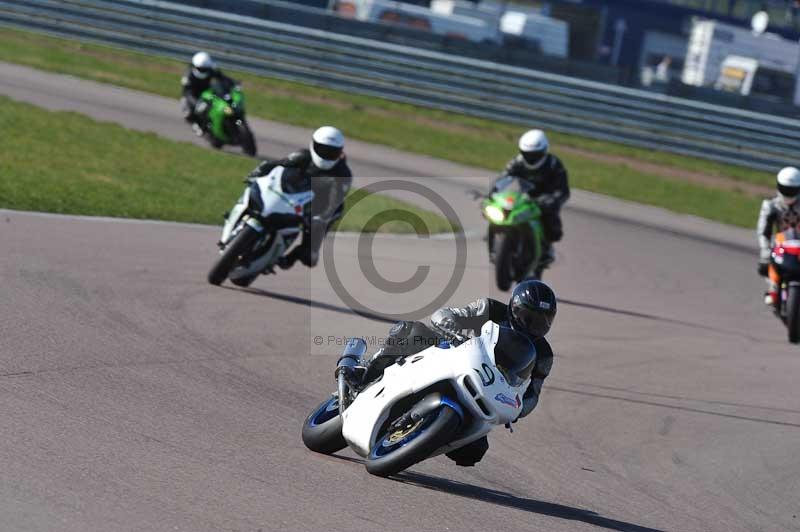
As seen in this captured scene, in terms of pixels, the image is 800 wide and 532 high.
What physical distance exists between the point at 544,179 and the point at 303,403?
256 inches

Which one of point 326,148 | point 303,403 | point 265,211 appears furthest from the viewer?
point 326,148

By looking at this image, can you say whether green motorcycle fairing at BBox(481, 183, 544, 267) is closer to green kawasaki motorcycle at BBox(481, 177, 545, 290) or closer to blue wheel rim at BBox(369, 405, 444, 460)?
green kawasaki motorcycle at BBox(481, 177, 545, 290)

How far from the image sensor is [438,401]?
18.2 ft

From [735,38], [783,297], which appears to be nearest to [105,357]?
[783,297]

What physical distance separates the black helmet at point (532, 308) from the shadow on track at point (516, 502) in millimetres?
824

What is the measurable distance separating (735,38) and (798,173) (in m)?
29.5

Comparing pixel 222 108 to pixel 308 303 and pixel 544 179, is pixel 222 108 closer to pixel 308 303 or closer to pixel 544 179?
pixel 544 179

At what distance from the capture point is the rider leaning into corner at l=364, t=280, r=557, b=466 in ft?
19.0

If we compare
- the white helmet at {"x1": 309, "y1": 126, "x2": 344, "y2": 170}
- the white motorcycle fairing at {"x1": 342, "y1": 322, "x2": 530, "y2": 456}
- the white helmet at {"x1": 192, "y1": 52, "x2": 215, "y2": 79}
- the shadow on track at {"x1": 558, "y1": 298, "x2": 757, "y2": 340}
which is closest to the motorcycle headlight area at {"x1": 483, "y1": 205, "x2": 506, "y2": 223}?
the shadow on track at {"x1": 558, "y1": 298, "x2": 757, "y2": 340}

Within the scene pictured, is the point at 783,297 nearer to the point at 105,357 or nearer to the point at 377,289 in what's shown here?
the point at 377,289

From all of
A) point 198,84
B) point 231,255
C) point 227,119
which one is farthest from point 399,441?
A: point 198,84

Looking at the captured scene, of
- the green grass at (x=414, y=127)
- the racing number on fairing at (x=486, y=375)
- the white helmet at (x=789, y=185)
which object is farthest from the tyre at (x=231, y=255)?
the green grass at (x=414, y=127)

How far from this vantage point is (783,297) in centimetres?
1222
